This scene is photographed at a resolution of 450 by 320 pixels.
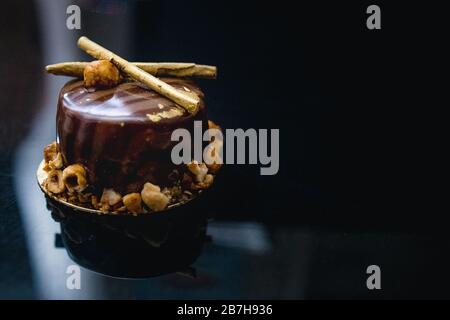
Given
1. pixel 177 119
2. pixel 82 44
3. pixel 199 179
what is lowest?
pixel 199 179

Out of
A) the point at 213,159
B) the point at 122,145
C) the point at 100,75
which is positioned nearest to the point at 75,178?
the point at 122,145

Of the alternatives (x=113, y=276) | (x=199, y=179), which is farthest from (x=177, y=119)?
(x=113, y=276)

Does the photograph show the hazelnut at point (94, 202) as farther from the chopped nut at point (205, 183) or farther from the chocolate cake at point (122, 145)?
the chopped nut at point (205, 183)

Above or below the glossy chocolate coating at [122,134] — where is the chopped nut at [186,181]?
below

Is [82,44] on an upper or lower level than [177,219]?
upper

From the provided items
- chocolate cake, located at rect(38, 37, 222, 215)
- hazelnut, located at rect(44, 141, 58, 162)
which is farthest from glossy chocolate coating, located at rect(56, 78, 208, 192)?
hazelnut, located at rect(44, 141, 58, 162)

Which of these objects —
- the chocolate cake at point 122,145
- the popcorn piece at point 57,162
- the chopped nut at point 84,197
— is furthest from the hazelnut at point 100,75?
the chopped nut at point 84,197

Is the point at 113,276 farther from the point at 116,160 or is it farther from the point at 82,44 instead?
the point at 82,44
